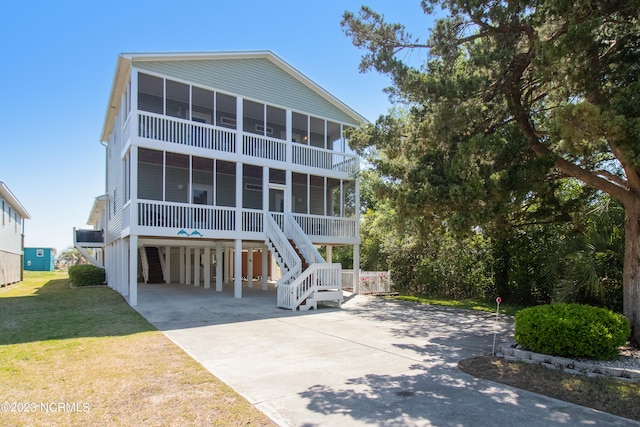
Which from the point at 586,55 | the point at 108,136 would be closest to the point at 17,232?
the point at 108,136

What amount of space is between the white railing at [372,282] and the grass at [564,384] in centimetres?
1247

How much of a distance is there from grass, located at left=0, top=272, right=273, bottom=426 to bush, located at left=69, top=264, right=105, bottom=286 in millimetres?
13294

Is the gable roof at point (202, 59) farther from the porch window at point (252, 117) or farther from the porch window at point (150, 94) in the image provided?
the porch window at point (252, 117)

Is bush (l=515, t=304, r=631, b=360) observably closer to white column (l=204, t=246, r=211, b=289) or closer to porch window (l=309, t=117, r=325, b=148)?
porch window (l=309, t=117, r=325, b=148)

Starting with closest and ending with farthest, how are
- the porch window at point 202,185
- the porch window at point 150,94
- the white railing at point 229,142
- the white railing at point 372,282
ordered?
the white railing at point 229,142
the porch window at point 150,94
the porch window at point 202,185
the white railing at point 372,282

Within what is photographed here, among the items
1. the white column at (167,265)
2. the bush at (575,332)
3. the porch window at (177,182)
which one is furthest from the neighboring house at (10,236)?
the bush at (575,332)

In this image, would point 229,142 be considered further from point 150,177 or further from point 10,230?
point 10,230

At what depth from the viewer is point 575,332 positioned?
21.0ft

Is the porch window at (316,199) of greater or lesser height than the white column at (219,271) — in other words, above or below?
above

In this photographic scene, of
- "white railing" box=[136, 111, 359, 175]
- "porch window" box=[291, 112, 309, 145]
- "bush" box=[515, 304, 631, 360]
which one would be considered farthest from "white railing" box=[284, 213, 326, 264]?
"bush" box=[515, 304, 631, 360]

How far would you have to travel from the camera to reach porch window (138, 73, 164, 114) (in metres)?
15.7

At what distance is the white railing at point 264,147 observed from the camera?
16422 mm

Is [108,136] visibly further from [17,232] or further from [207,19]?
[207,19]

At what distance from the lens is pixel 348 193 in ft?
83.0
